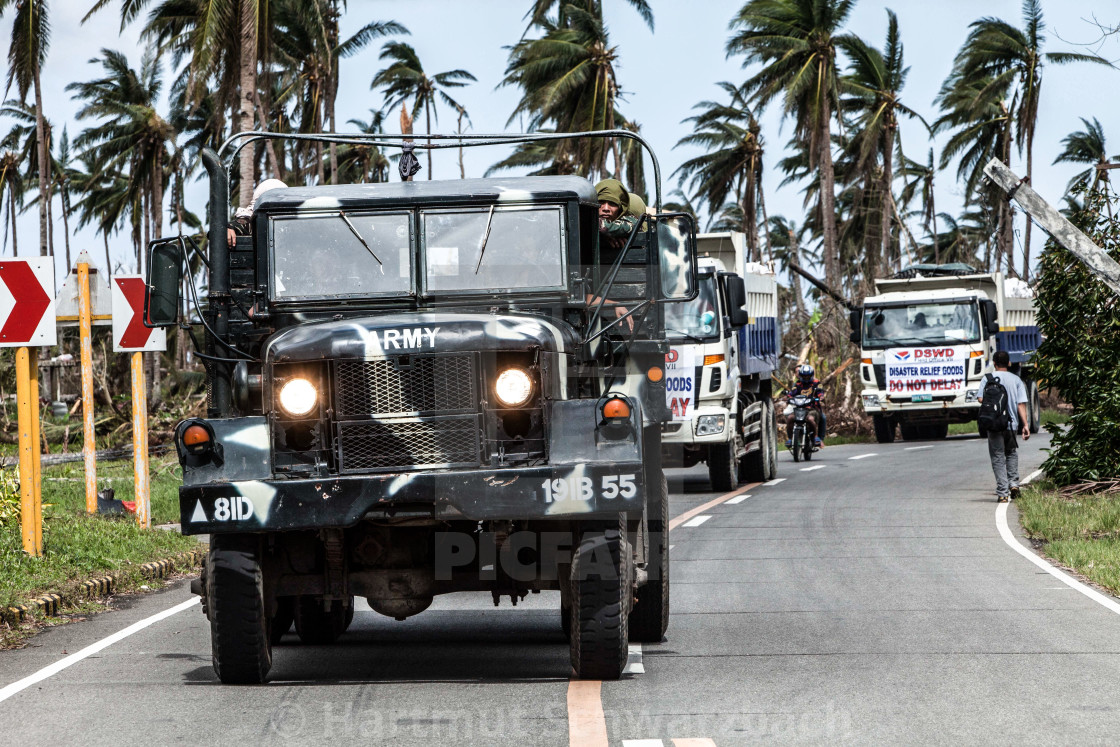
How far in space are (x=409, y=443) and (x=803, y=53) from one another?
138 feet

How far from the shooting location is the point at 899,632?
8852 millimetres

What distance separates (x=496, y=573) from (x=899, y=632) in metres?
2.86

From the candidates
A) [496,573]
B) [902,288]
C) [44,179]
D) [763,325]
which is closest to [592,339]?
[496,573]

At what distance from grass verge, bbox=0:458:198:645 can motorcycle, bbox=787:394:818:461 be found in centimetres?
1181

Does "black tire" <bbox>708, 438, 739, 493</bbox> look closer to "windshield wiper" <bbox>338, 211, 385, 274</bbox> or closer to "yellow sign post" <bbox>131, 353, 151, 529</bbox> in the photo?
"yellow sign post" <bbox>131, 353, 151, 529</bbox>

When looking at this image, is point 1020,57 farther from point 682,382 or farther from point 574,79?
point 682,382

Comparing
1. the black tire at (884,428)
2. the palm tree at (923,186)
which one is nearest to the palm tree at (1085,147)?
the palm tree at (923,186)

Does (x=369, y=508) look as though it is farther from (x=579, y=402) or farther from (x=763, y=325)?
(x=763, y=325)

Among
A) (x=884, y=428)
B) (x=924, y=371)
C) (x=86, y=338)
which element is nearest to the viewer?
(x=86, y=338)

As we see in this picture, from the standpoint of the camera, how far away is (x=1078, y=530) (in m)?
14.5

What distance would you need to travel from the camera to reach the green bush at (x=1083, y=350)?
18312mm

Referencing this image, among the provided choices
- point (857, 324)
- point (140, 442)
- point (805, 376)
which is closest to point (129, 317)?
point (140, 442)

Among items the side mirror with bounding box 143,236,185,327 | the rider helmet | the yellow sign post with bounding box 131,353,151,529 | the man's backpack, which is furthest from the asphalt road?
the rider helmet

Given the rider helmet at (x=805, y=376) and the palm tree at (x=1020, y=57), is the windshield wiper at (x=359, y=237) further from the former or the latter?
the palm tree at (x=1020, y=57)
